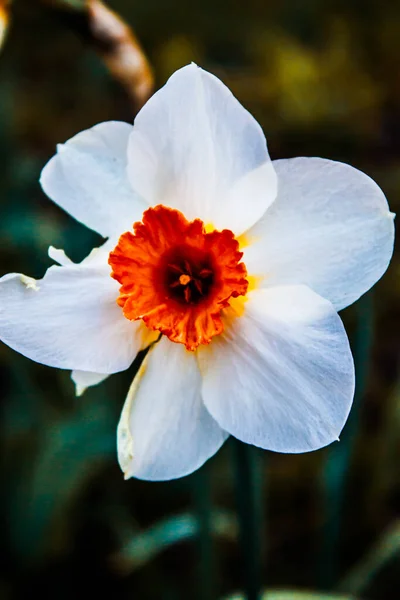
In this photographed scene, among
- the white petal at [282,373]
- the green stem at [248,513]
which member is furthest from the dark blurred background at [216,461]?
the white petal at [282,373]

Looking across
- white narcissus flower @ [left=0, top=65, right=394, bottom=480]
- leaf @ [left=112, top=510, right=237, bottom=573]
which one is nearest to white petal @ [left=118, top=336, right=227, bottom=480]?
white narcissus flower @ [left=0, top=65, right=394, bottom=480]

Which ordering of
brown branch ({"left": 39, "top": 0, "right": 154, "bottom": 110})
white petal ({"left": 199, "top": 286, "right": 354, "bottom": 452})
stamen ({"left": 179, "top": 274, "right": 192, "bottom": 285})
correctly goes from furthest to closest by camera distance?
brown branch ({"left": 39, "top": 0, "right": 154, "bottom": 110}) → stamen ({"left": 179, "top": 274, "right": 192, "bottom": 285}) → white petal ({"left": 199, "top": 286, "right": 354, "bottom": 452})

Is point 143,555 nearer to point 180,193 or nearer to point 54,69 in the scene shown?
point 180,193

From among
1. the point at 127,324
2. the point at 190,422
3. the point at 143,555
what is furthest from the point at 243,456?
the point at 143,555

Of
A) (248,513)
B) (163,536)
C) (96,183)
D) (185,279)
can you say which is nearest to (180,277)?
(185,279)

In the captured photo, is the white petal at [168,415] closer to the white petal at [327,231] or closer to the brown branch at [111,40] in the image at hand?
the white petal at [327,231]

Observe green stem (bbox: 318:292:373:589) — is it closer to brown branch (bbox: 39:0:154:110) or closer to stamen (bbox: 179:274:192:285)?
stamen (bbox: 179:274:192:285)

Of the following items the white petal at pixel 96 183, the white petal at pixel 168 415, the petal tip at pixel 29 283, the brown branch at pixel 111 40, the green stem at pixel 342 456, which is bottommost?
the green stem at pixel 342 456
